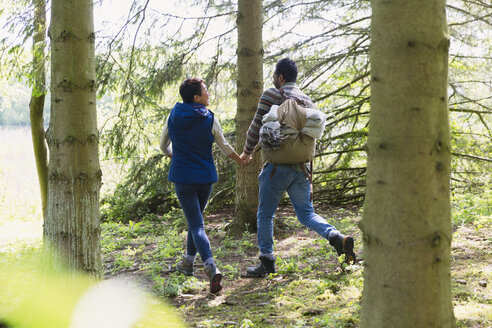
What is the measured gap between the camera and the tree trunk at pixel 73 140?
10.7ft

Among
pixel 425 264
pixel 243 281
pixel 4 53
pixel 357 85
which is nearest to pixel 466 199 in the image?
pixel 357 85

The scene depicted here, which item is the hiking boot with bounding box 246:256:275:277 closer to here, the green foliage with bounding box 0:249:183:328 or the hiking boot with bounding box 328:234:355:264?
the hiking boot with bounding box 328:234:355:264

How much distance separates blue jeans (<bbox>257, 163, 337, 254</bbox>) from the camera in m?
4.20

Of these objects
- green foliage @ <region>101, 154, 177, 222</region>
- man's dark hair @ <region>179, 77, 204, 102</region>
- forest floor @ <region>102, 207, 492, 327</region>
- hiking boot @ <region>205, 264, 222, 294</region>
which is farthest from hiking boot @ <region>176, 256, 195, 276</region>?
green foliage @ <region>101, 154, 177, 222</region>

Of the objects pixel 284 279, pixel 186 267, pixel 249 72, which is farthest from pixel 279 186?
pixel 249 72

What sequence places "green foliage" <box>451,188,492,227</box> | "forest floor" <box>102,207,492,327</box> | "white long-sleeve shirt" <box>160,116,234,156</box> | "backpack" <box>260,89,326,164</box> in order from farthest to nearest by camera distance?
"green foliage" <box>451,188,492,227</box>, "white long-sleeve shirt" <box>160,116,234,156</box>, "backpack" <box>260,89,326,164</box>, "forest floor" <box>102,207,492,327</box>

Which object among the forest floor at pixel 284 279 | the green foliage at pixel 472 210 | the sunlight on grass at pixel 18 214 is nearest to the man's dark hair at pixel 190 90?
the forest floor at pixel 284 279

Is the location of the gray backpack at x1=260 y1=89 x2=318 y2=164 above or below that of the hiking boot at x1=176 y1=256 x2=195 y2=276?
above

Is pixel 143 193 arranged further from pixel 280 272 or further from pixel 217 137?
pixel 280 272

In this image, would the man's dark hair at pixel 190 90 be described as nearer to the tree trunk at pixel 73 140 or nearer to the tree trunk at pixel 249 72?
the tree trunk at pixel 73 140

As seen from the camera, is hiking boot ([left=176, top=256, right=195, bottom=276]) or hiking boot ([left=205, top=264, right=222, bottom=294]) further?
hiking boot ([left=176, top=256, right=195, bottom=276])

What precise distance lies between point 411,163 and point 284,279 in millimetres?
2748

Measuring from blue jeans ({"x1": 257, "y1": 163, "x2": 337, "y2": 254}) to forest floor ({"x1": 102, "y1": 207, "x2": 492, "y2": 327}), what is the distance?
0.38 m

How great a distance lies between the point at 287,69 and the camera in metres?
4.30
